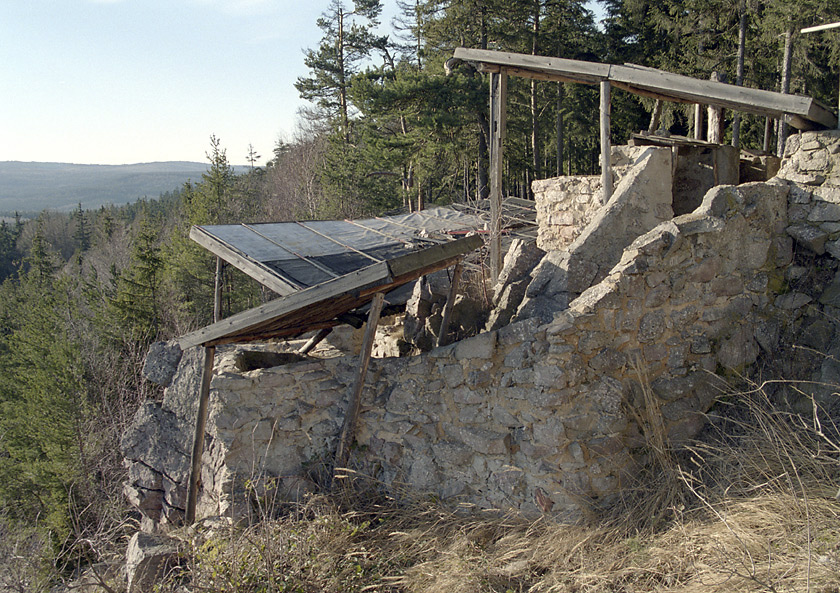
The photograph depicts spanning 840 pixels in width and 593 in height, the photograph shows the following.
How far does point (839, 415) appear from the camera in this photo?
13.8 ft

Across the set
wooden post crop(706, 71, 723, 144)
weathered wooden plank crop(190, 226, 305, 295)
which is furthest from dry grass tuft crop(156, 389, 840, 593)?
wooden post crop(706, 71, 723, 144)

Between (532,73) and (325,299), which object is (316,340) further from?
(532,73)

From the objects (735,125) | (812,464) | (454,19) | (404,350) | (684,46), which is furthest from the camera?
(454,19)

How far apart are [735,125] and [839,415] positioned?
14.7 metres

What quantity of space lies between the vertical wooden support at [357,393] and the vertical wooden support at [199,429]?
49.1 inches

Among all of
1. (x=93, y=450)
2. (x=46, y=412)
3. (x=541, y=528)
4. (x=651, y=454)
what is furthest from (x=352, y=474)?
(x=46, y=412)

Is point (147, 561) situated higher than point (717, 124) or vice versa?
point (717, 124)

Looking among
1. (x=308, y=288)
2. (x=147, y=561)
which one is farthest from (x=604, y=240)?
(x=147, y=561)

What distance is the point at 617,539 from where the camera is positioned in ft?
12.5

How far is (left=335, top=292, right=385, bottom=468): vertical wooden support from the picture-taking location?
186 inches

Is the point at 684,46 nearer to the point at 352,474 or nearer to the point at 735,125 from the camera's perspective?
the point at 735,125

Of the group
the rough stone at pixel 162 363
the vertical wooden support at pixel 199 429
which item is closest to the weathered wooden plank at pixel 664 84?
the vertical wooden support at pixel 199 429

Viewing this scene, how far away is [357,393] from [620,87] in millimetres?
4779

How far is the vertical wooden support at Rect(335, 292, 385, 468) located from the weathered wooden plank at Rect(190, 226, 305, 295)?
1333 millimetres
